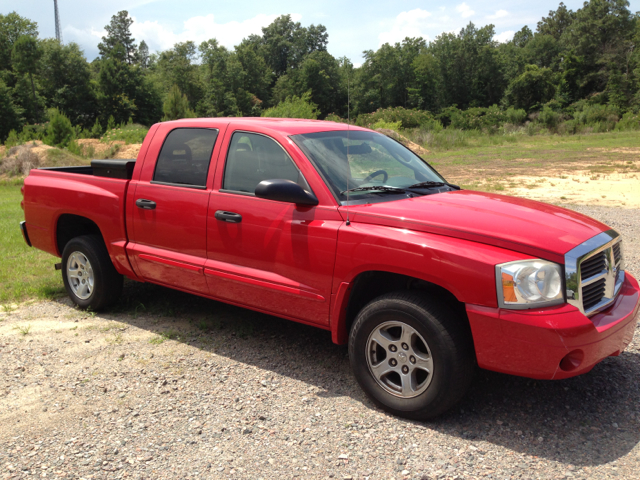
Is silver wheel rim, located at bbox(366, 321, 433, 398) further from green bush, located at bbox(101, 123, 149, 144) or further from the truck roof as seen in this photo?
green bush, located at bbox(101, 123, 149, 144)

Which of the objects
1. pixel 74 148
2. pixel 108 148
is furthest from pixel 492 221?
pixel 108 148

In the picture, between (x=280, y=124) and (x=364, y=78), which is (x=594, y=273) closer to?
(x=280, y=124)

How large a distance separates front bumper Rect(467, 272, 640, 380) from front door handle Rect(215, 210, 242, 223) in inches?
74.6

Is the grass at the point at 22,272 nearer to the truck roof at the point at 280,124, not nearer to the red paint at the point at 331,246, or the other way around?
the red paint at the point at 331,246

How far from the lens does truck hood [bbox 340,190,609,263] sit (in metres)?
3.24

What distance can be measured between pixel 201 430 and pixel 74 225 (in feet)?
11.1

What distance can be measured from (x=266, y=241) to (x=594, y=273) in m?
2.20

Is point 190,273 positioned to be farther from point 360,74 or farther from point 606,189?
point 360,74

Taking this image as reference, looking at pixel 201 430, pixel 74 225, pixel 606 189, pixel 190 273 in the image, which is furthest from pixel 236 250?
pixel 606 189

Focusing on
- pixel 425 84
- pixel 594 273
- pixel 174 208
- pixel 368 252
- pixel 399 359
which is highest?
pixel 425 84

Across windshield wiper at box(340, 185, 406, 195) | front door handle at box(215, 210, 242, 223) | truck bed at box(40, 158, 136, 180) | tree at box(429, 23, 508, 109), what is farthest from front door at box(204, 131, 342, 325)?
tree at box(429, 23, 508, 109)

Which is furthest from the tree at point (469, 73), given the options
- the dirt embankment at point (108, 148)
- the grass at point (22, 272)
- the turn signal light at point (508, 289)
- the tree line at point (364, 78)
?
the turn signal light at point (508, 289)

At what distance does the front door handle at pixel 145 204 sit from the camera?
4.84 m

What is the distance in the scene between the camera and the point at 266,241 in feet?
13.5
